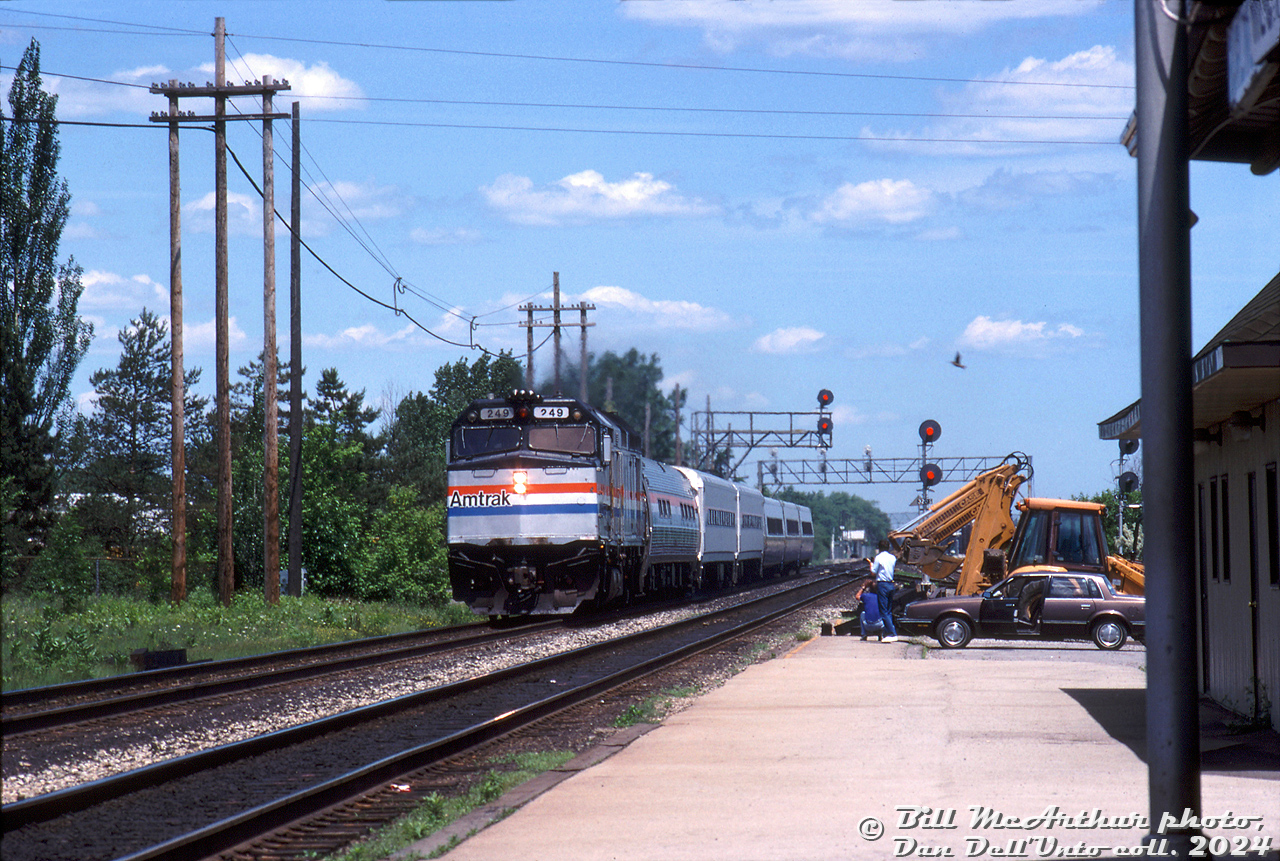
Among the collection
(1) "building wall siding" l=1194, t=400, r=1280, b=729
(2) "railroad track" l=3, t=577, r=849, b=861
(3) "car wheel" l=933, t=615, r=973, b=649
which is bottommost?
(3) "car wheel" l=933, t=615, r=973, b=649

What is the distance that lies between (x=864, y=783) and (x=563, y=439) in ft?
57.5

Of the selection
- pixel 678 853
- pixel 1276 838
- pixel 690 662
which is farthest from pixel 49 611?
pixel 1276 838

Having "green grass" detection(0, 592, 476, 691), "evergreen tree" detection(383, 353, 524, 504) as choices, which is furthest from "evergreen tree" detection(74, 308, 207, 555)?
"green grass" detection(0, 592, 476, 691)

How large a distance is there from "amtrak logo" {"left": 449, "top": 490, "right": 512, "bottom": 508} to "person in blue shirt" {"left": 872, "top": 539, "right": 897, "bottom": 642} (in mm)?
6929

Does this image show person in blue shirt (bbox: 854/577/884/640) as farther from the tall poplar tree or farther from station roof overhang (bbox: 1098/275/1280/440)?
the tall poplar tree

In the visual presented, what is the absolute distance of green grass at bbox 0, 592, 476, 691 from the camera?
61.9 feet

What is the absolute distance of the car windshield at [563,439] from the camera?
86.6ft

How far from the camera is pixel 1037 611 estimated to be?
2241cm

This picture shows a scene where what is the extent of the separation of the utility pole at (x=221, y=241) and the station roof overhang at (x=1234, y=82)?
70.0 ft

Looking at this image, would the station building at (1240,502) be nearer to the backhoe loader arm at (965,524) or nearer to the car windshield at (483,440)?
the backhoe loader arm at (965,524)

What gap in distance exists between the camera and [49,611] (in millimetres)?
22031

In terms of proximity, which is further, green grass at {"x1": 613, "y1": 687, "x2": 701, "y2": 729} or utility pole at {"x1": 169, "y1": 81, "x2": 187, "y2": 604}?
utility pole at {"x1": 169, "y1": 81, "x2": 187, "y2": 604}

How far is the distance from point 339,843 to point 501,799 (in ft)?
3.66

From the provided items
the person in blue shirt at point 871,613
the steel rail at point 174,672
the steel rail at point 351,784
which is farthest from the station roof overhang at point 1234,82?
the person in blue shirt at point 871,613
